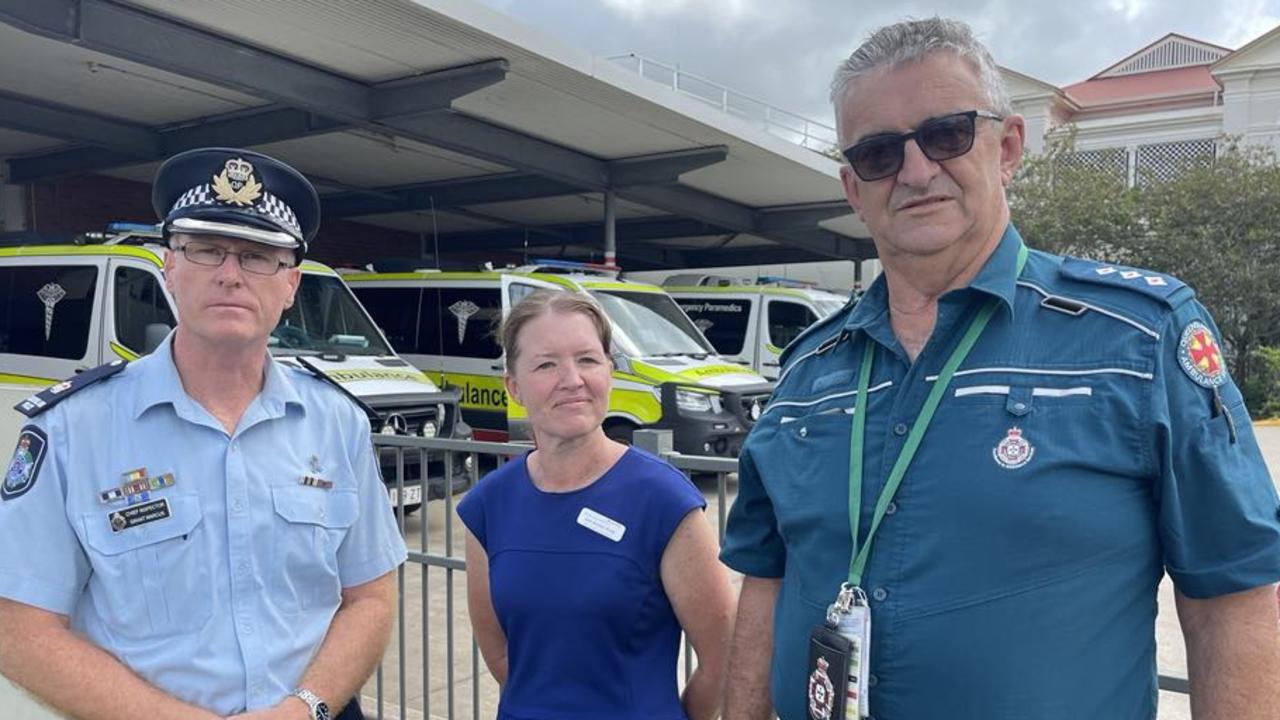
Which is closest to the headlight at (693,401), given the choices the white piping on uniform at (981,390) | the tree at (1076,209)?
the white piping on uniform at (981,390)

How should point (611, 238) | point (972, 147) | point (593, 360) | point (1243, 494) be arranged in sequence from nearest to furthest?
point (1243, 494), point (972, 147), point (593, 360), point (611, 238)

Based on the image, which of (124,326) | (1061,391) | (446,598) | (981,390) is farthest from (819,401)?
(124,326)

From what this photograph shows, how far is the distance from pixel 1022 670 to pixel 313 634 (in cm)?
135

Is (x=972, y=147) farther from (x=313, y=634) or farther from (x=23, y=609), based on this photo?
(x=23, y=609)

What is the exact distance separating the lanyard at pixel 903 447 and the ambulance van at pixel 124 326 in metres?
5.47

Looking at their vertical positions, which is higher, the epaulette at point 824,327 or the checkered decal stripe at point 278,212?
the checkered decal stripe at point 278,212

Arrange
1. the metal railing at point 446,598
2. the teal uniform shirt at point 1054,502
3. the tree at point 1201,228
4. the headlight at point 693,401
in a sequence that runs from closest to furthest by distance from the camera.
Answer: the teal uniform shirt at point 1054,502 < the metal railing at point 446,598 < the headlight at point 693,401 < the tree at point 1201,228

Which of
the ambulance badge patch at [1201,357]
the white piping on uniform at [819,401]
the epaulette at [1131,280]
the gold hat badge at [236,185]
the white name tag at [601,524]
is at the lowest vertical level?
the white name tag at [601,524]

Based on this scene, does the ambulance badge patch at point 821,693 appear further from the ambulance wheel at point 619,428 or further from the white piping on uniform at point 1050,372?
the ambulance wheel at point 619,428

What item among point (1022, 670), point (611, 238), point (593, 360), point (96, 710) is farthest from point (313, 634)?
point (611, 238)

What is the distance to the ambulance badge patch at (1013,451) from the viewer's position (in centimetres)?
148

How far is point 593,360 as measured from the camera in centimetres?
229

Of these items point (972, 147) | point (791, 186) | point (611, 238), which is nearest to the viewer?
point (972, 147)

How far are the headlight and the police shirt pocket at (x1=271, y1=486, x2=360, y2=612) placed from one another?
22.6 ft
